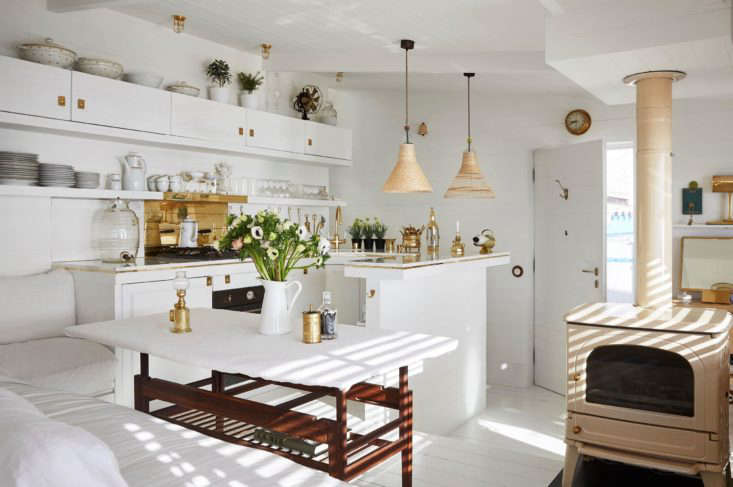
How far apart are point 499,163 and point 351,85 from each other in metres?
1.82

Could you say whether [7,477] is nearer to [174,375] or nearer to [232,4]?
[174,375]

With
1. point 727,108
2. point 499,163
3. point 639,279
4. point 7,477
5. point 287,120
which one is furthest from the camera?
point 499,163

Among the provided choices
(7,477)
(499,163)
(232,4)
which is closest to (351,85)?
(499,163)

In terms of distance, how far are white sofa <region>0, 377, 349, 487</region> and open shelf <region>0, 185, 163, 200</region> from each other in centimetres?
197

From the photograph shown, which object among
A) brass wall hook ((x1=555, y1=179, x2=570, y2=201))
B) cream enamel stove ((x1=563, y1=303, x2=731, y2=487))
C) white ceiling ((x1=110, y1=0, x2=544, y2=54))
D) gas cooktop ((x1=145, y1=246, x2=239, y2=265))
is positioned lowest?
cream enamel stove ((x1=563, y1=303, x2=731, y2=487))

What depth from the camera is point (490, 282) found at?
6414 mm

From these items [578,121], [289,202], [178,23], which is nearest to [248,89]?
[178,23]

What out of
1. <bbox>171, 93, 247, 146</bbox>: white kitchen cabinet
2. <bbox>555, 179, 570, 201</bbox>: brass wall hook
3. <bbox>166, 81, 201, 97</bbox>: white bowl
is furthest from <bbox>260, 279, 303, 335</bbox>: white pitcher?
<bbox>555, 179, 570, 201</bbox>: brass wall hook

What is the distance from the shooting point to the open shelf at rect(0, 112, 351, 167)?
12.1 ft

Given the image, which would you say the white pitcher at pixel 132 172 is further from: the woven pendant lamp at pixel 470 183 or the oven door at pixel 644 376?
the oven door at pixel 644 376

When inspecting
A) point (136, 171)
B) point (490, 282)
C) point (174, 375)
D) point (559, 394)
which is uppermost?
point (136, 171)

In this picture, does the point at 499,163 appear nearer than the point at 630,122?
No

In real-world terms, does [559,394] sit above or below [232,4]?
below

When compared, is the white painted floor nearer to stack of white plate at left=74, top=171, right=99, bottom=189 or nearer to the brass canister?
the brass canister
